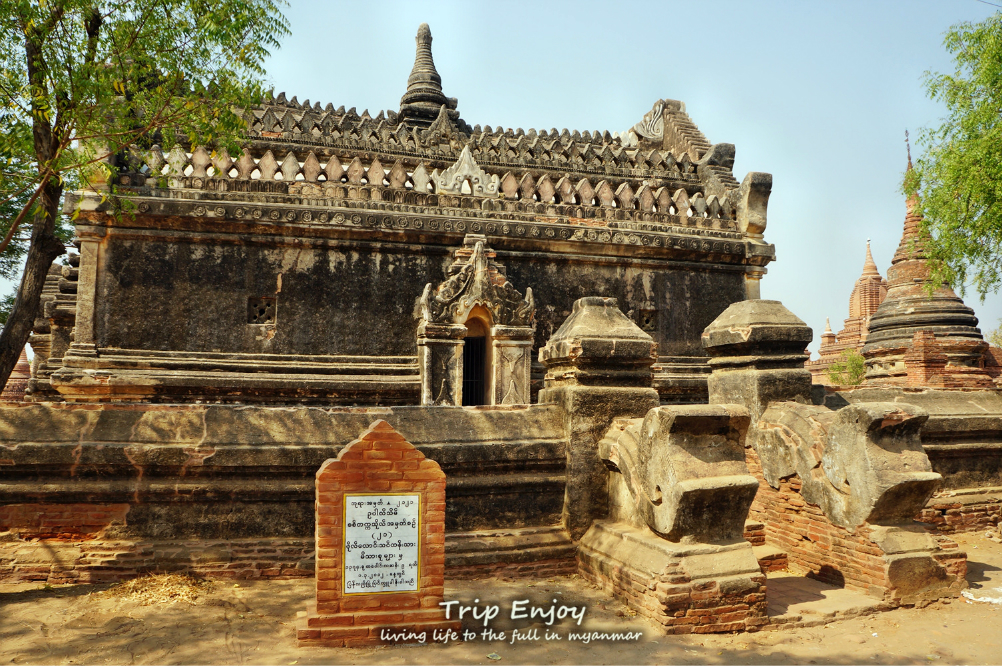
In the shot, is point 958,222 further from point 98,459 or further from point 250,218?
point 98,459

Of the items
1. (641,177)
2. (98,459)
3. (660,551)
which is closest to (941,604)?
(660,551)

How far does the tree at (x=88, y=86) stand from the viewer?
5926mm

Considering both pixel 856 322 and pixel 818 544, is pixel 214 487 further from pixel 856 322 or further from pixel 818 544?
pixel 856 322

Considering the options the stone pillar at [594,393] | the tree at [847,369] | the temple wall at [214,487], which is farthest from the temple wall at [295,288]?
the tree at [847,369]

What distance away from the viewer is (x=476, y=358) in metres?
10.8

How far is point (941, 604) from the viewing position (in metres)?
5.27

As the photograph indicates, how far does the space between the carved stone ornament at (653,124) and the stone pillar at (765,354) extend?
34.7ft

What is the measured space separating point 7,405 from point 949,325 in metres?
19.7

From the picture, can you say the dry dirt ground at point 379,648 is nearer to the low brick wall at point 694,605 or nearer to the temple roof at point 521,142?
the low brick wall at point 694,605

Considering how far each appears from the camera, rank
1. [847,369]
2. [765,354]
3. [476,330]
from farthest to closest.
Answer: [847,369] < [476,330] < [765,354]

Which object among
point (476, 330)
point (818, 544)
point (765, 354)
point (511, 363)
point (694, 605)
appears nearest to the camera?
point (694, 605)

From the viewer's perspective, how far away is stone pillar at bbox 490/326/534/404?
10.2m

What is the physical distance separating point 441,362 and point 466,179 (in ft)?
9.45

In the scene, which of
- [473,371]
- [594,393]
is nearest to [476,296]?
[473,371]
